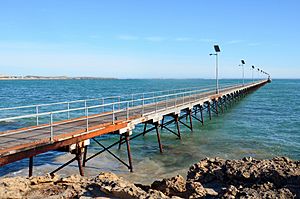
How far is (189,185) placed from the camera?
676 cm

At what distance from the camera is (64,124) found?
1180cm

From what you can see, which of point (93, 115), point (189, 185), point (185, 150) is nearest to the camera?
point (189, 185)

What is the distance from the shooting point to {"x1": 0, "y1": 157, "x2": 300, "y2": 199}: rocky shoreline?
5.86 meters

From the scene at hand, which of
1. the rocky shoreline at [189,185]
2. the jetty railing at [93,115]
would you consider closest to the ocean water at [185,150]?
the jetty railing at [93,115]

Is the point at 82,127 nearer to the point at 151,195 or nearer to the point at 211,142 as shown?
the point at 151,195

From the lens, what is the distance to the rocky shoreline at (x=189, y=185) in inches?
231

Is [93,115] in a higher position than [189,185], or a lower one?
higher

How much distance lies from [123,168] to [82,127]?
2907mm

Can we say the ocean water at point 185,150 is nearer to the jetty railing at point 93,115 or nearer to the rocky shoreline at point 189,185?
the jetty railing at point 93,115

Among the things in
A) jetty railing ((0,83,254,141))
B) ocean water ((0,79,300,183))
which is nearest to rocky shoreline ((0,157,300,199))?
jetty railing ((0,83,254,141))

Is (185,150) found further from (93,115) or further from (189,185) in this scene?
(189,185)

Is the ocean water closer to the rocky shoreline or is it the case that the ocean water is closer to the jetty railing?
the jetty railing

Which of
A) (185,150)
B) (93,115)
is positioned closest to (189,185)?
(93,115)

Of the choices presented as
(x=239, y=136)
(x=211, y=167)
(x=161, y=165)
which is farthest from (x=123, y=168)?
(x=239, y=136)
